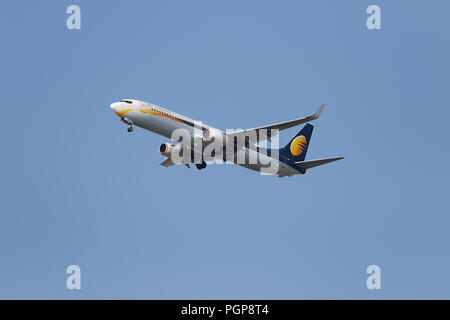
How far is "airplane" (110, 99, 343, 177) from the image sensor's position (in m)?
59.9

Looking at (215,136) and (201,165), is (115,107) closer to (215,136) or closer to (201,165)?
(215,136)

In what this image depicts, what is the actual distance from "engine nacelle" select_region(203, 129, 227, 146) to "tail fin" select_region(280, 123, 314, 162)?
10603 mm

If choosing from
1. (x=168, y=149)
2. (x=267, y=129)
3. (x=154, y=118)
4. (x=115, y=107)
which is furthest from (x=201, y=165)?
(x=115, y=107)

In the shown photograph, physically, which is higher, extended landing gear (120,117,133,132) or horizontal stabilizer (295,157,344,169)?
extended landing gear (120,117,133,132)

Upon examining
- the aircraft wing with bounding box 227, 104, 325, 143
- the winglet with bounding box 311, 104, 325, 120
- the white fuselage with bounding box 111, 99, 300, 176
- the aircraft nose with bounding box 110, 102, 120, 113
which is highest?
the aircraft nose with bounding box 110, 102, 120, 113

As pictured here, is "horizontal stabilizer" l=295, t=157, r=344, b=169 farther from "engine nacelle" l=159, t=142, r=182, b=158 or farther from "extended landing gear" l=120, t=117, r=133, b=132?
"extended landing gear" l=120, t=117, r=133, b=132

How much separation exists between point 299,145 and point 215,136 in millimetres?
14630

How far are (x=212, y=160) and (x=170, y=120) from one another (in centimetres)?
772

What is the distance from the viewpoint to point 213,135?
6191 cm

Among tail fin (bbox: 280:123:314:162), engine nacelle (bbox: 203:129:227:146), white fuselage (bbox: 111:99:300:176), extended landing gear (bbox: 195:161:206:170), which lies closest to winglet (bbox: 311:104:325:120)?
engine nacelle (bbox: 203:129:227:146)

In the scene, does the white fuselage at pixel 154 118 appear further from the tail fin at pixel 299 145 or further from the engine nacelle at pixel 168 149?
the tail fin at pixel 299 145
